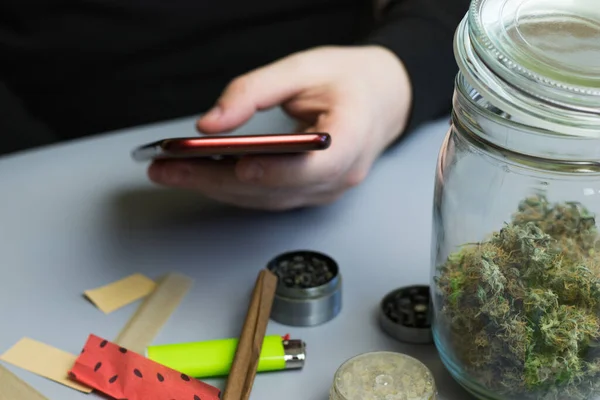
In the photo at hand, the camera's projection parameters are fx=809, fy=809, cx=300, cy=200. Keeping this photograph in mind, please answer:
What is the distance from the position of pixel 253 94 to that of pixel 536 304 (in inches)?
14.1

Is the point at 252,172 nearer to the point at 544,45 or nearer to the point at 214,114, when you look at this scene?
the point at 214,114

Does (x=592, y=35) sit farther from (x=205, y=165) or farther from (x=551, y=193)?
(x=205, y=165)

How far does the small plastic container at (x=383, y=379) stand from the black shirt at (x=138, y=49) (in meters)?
0.45

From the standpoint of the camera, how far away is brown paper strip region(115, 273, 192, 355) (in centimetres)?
67

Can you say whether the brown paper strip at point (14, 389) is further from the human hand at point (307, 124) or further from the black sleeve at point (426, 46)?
the black sleeve at point (426, 46)

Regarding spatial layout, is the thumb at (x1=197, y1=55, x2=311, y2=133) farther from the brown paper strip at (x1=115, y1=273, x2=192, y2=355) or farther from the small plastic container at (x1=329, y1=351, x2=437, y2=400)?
the small plastic container at (x1=329, y1=351, x2=437, y2=400)

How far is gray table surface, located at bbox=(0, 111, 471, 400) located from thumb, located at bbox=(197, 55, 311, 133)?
116mm

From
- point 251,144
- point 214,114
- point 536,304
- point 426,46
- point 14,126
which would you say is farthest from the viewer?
point 14,126

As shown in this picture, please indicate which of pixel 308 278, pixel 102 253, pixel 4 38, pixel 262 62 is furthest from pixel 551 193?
pixel 4 38

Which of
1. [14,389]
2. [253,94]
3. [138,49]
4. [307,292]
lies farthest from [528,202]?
[138,49]

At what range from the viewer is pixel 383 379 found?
0.58m

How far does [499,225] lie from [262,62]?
2.17 feet

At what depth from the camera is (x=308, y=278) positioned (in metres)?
0.71

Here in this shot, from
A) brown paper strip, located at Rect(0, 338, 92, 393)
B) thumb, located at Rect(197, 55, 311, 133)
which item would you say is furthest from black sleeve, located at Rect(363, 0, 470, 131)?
brown paper strip, located at Rect(0, 338, 92, 393)
